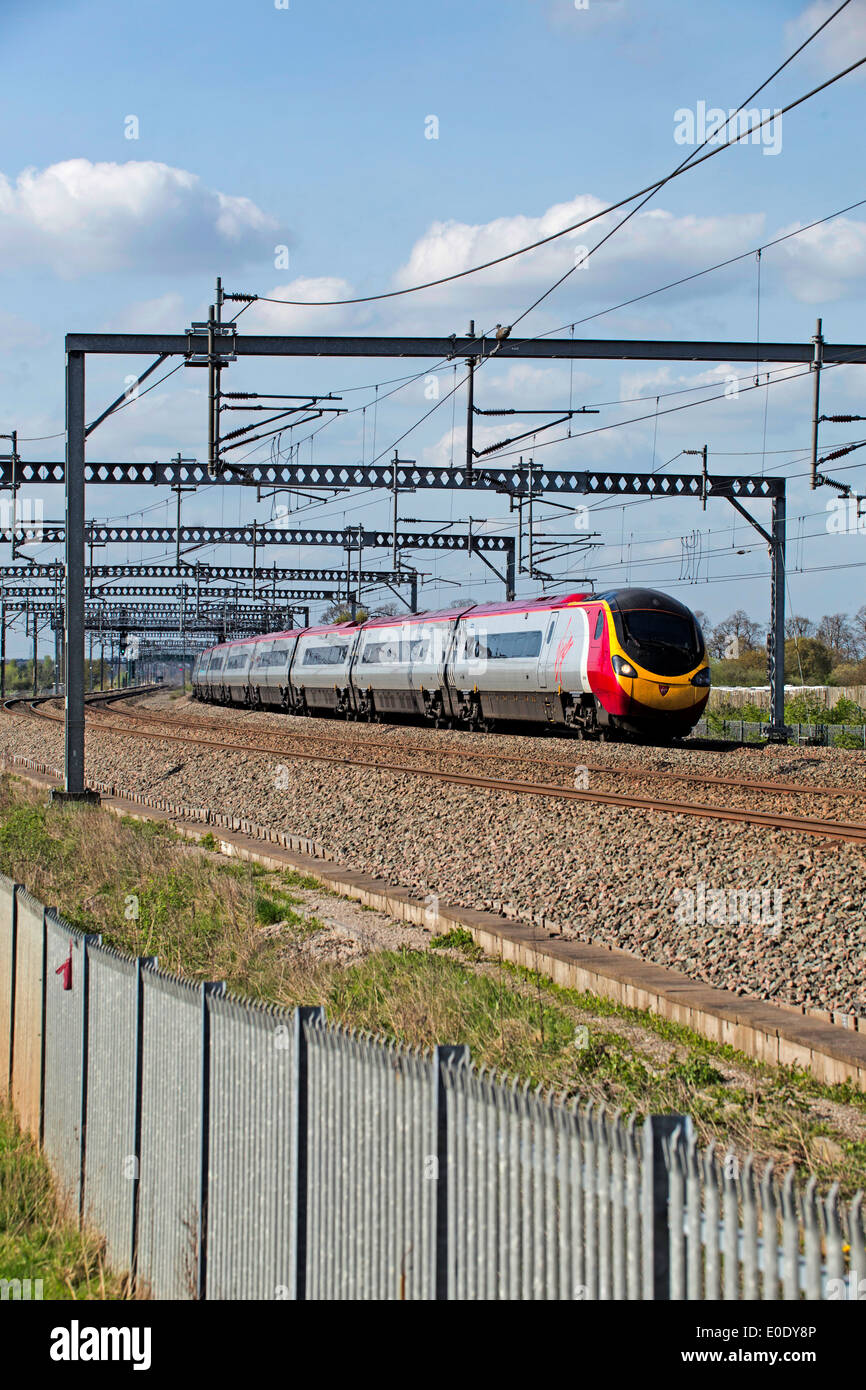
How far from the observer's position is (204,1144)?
16.9 ft

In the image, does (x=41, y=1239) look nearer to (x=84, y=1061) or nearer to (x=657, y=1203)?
(x=84, y=1061)

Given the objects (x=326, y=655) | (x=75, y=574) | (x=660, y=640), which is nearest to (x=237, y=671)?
(x=326, y=655)

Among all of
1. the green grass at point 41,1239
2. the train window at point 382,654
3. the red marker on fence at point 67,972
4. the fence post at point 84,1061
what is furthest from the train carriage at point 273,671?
the fence post at point 84,1061

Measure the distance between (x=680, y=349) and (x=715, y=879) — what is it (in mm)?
10339

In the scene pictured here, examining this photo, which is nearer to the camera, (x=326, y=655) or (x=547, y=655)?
(x=547, y=655)

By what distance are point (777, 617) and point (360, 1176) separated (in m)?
27.7

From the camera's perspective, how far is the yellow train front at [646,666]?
23.6 meters

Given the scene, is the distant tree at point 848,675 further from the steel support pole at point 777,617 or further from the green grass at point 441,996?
the green grass at point 441,996

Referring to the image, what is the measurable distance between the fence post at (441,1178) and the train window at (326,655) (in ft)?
116

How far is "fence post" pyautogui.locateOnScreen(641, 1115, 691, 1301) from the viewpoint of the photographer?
3.10 meters

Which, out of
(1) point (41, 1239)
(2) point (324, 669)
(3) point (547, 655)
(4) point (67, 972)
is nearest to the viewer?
(1) point (41, 1239)

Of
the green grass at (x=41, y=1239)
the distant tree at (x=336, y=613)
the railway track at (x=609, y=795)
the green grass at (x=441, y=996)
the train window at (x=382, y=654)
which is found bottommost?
the green grass at (x=41, y=1239)

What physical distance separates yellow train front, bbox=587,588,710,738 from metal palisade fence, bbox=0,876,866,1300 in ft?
57.7
